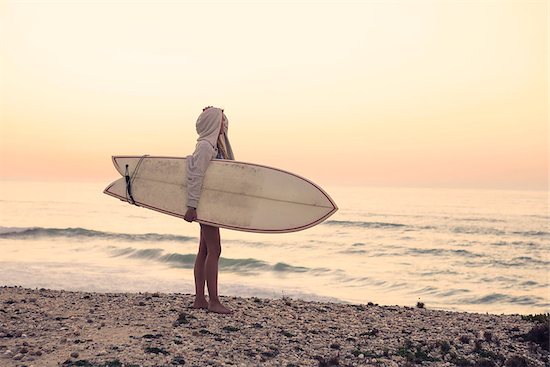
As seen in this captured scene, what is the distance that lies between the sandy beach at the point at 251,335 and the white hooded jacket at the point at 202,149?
1702 mm

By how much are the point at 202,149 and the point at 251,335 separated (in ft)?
8.52

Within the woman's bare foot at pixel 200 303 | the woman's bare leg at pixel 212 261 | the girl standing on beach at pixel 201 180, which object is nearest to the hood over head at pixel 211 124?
the girl standing on beach at pixel 201 180

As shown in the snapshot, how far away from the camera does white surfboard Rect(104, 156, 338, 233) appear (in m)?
8.14

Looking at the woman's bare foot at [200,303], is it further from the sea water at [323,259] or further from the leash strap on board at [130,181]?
the sea water at [323,259]

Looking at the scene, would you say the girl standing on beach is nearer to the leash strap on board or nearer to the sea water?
the leash strap on board

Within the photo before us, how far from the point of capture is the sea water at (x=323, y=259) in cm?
1841

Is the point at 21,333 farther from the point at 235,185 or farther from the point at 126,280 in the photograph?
the point at 126,280

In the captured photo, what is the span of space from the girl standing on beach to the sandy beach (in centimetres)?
47

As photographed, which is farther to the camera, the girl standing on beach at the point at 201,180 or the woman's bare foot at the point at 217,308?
the woman's bare foot at the point at 217,308

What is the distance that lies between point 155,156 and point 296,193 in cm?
224

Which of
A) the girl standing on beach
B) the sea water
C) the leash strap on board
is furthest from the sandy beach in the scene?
the sea water

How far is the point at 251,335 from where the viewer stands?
23.6ft

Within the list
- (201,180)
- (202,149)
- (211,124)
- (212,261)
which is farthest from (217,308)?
(211,124)

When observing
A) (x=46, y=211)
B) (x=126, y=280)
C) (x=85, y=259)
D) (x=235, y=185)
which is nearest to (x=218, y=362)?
(x=235, y=185)
